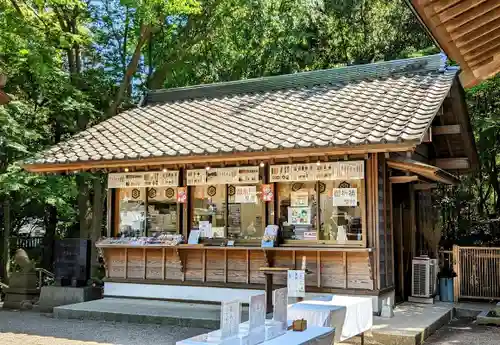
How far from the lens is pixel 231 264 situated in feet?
32.9

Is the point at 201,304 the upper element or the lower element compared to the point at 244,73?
lower

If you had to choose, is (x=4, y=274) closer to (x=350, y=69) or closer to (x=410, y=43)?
(x=350, y=69)

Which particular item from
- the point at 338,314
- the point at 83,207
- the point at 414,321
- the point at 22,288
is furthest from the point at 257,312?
the point at 83,207

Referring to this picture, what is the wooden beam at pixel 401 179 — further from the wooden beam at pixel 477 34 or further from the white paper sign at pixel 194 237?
the wooden beam at pixel 477 34

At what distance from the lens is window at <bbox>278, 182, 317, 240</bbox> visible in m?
9.43

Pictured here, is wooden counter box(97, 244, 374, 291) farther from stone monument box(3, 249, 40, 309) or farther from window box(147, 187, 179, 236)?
stone monument box(3, 249, 40, 309)

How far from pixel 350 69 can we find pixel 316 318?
733 centimetres

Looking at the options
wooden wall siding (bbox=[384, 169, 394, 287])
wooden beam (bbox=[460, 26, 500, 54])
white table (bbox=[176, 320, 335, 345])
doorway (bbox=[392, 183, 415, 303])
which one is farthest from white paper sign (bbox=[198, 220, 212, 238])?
wooden beam (bbox=[460, 26, 500, 54])

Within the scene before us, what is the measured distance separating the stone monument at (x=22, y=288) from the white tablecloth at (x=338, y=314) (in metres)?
7.92

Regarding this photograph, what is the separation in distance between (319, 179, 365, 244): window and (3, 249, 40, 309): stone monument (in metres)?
6.96

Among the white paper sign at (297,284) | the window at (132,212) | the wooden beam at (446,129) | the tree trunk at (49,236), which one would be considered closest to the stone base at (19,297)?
the window at (132,212)

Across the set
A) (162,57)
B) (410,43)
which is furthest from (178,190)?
(410,43)

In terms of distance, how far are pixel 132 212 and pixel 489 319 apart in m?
7.05

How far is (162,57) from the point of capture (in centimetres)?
1680
